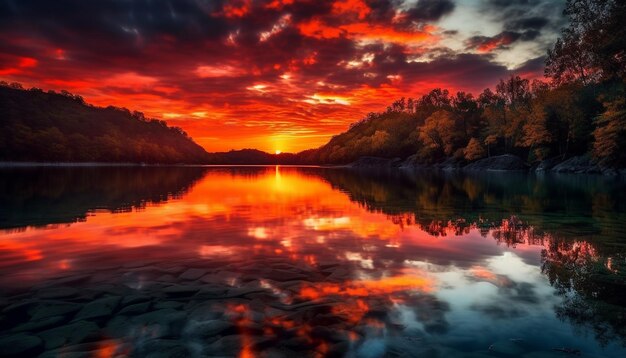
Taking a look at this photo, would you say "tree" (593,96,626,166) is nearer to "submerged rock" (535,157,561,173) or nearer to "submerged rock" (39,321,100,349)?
"submerged rock" (535,157,561,173)

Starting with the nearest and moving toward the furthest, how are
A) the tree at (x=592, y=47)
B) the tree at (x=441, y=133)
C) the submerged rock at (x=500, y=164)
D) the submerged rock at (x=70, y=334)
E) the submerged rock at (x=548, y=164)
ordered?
the submerged rock at (x=70, y=334), the tree at (x=592, y=47), the submerged rock at (x=548, y=164), the submerged rock at (x=500, y=164), the tree at (x=441, y=133)

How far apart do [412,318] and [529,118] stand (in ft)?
317

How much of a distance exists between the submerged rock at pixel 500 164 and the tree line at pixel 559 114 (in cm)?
385

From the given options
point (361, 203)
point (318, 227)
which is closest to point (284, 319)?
point (318, 227)

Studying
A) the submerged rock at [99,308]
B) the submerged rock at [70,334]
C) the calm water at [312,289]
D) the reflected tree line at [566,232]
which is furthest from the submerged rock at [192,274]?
the reflected tree line at [566,232]

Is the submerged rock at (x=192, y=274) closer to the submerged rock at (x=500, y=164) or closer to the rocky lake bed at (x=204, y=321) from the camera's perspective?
the rocky lake bed at (x=204, y=321)

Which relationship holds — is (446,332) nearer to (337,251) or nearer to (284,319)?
(284,319)

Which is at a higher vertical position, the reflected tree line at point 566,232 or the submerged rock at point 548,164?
the submerged rock at point 548,164

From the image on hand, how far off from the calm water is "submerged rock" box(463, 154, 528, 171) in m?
82.5

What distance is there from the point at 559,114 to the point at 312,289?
299 feet

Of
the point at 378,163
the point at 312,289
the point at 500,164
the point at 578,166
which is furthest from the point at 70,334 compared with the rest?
the point at 378,163

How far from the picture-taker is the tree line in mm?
49675

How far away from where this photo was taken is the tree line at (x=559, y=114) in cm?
4967

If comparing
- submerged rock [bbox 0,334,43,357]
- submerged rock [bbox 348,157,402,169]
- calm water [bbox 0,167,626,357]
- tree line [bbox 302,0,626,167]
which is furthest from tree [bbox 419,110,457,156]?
submerged rock [bbox 0,334,43,357]
